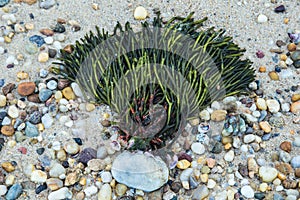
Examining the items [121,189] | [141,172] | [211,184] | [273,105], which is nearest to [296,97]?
[273,105]

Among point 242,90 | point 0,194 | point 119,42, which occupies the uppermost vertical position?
point 119,42

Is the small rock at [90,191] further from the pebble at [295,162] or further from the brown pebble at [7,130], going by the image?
the pebble at [295,162]

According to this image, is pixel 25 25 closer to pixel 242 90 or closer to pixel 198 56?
pixel 198 56

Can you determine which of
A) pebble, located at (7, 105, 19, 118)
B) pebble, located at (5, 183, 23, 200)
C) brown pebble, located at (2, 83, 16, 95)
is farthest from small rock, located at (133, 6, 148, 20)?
pebble, located at (5, 183, 23, 200)

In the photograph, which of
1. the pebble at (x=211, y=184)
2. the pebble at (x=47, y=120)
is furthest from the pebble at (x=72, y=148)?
the pebble at (x=211, y=184)

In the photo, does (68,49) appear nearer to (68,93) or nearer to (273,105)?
(68,93)

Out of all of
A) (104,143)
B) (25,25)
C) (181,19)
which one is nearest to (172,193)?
(104,143)

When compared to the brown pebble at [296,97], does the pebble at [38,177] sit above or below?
below

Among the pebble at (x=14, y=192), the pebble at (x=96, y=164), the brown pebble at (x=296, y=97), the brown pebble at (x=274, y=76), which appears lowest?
the pebble at (x=14, y=192)
